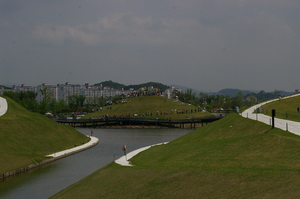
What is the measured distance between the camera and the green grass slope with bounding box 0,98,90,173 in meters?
40.3

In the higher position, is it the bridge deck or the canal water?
the bridge deck

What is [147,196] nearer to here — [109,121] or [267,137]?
[267,137]

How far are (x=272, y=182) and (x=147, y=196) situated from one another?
7.27 metres

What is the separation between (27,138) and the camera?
1971 inches

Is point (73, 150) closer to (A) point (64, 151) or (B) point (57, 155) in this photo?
(A) point (64, 151)

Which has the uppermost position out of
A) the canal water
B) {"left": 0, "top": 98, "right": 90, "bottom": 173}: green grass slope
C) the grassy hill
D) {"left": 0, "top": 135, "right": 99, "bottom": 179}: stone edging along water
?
the grassy hill

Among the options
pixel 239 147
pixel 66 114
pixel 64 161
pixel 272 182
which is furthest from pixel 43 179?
pixel 66 114

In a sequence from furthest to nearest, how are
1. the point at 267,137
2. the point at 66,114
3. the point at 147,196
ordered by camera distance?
the point at 66,114, the point at 267,137, the point at 147,196

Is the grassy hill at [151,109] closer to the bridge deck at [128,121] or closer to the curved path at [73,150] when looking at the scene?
the bridge deck at [128,121]

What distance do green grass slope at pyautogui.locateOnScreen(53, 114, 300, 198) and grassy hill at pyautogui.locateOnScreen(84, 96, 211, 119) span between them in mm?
91585

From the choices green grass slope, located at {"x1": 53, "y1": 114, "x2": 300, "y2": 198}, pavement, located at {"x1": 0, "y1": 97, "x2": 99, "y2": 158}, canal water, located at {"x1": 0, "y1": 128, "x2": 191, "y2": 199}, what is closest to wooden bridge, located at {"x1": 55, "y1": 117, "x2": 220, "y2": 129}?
pavement, located at {"x1": 0, "y1": 97, "x2": 99, "y2": 158}

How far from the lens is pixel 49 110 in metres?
157

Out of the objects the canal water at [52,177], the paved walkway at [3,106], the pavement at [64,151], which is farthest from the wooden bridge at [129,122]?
the canal water at [52,177]

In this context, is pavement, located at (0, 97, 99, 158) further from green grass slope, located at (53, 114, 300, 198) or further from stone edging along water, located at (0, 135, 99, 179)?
green grass slope, located at (53, 114, 300, 198)
